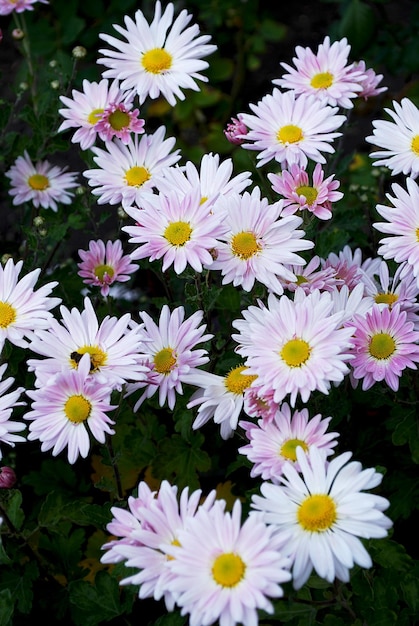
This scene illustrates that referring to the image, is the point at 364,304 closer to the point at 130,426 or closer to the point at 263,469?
the point at 263,469

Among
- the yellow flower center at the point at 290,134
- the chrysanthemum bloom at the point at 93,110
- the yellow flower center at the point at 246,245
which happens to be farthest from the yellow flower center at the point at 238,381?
the chrysanthemum bloom at the point at 93,110

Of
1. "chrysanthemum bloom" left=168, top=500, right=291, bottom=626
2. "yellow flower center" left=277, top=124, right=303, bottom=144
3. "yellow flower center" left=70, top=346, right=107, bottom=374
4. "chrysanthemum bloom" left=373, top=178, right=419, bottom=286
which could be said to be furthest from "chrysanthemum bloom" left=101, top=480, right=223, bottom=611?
"yellow flower center" left=277, top=124, right=303, bottom=144

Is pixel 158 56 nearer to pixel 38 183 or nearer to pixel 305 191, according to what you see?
pixel 38 183

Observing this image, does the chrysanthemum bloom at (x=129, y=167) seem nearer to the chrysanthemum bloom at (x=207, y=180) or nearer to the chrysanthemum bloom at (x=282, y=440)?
the chrysanthemum bloom at (x=207, y=180)

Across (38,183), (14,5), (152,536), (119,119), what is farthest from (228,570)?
(14,5)

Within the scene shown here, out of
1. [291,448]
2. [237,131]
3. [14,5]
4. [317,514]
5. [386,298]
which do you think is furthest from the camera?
[14,5]

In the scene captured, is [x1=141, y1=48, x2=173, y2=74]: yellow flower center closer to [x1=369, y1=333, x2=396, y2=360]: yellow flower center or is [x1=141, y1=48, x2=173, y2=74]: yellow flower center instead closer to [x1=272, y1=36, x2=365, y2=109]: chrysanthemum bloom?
[x1=272, y1=36, x2=365, y2=109]: chrysanthemum bloom
